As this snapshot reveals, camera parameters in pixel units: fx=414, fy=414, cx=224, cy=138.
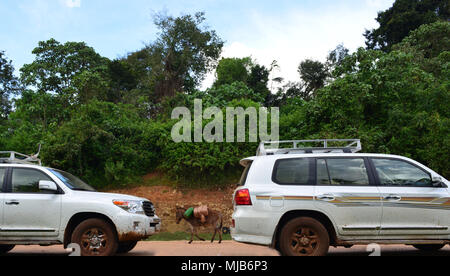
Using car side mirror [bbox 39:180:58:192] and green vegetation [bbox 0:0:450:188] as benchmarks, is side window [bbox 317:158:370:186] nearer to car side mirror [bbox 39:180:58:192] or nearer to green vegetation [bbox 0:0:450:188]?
car side mirror [bbox 39:180:58:192]

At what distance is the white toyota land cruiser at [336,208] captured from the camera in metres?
6.73

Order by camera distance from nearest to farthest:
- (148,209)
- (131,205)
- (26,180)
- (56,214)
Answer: (56,214)
(131,205)
(26,180)
(148,209)

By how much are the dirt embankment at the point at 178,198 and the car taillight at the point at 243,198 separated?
8.76 metres

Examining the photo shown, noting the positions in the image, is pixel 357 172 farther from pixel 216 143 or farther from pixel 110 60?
pixel 110 60

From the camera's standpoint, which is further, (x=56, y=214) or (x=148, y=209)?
(x=148, y=209)

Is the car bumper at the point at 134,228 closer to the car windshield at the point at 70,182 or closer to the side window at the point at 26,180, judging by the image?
the car windshield at the point at 70,182

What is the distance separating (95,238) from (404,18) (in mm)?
37851

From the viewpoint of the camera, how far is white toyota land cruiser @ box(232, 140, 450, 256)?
6730mm

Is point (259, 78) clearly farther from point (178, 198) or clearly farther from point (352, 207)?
point (352, 207)

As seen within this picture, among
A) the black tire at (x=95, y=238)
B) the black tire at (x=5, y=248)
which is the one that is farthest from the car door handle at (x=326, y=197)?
the black tire at (x=5, y=248)

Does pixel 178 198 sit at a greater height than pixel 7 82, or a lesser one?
lesser

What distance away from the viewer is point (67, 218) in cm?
764

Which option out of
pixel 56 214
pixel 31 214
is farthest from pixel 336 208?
pixel 31 214

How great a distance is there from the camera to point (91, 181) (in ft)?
57.9
